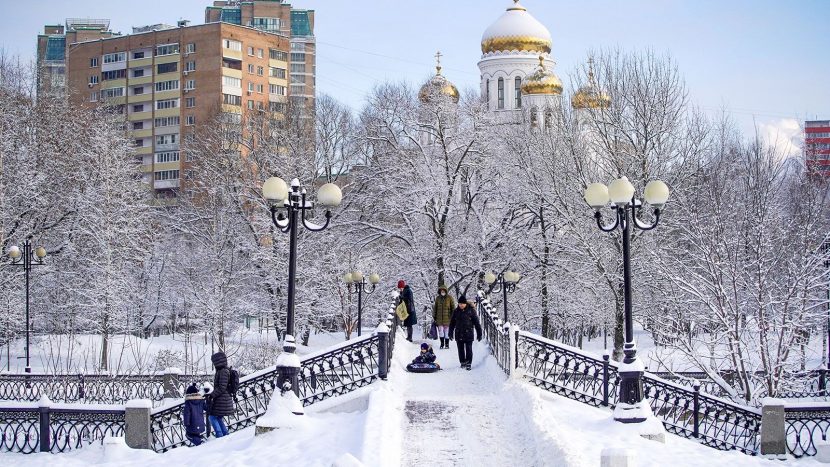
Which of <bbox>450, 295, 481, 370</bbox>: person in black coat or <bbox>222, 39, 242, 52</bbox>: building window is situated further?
<bbox>222, 39, 242, 52</bbox>: building window

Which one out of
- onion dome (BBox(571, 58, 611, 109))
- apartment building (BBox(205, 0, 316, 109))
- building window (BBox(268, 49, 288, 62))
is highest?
apartment building (BBox(205, 0, 316, 109))

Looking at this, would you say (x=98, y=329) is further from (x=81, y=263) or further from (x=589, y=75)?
(x=589, y=75)

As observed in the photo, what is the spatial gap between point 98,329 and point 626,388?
86.9 feet

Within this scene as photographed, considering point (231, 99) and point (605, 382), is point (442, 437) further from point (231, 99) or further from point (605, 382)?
point (231, 99)

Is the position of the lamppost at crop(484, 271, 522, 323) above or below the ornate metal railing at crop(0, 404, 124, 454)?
above

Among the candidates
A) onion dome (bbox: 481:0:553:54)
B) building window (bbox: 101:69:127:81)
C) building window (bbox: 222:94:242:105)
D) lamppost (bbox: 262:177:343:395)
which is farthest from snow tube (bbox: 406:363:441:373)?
building window (bbox: 101:69:127:81)

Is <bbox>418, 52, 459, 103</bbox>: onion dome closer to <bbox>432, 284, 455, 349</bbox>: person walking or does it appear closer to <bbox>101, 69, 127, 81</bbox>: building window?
<bbox>432, 284, 455, 349</bbox>: person walking

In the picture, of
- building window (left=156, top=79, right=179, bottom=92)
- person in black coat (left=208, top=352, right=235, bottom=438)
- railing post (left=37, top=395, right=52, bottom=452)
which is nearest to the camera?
person in black coat (left=208, top=352, right=235, bottom=438)

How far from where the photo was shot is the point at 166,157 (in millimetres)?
77812

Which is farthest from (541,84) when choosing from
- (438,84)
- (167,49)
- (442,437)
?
(442,437)

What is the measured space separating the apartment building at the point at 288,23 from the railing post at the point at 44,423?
7375 centimetres

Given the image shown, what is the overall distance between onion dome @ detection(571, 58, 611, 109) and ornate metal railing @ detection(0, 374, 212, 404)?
43.9ft

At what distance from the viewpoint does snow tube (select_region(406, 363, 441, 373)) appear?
19.4m

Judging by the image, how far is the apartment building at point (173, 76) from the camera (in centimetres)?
7556
